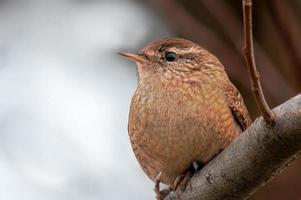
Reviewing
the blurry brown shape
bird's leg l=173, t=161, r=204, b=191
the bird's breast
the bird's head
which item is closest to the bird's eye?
the bird's head

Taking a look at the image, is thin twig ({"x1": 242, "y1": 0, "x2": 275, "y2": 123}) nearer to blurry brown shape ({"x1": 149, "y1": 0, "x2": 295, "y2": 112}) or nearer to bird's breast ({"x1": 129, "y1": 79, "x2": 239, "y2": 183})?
bird's breast ({"x1": 129, "y1": 79, "x2": 239, "y2": 183})

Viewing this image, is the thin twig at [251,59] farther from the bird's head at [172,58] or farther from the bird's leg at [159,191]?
the bird's head at [172,58]

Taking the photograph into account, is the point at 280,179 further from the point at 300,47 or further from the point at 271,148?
the point at 271,148

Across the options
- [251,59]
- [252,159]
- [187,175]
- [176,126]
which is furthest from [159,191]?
[251,59]

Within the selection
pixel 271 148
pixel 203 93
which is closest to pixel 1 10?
pixel 203 93

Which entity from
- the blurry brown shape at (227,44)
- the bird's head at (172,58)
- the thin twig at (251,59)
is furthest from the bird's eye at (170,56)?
the thin twig at (251,59)
